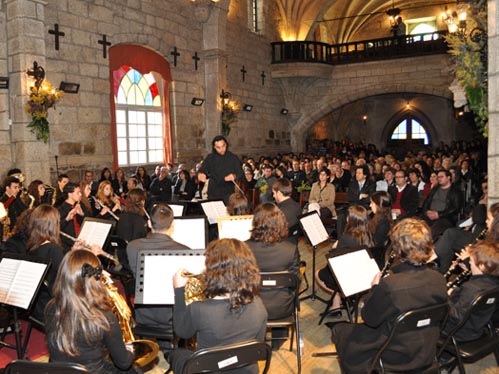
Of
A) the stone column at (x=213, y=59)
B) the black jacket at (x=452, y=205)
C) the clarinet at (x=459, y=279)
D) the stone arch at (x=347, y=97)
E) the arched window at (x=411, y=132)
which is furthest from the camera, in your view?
the arched window at (x=411, y=132)

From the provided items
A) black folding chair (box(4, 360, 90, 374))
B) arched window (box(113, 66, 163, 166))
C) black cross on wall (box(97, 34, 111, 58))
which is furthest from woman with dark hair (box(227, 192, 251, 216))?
arched window (box(113, 66, 163, 166))

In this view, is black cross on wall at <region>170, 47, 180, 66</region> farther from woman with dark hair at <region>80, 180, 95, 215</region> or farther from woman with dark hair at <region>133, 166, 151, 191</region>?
woman with dark hair at <region>80, 180, 95, 215</region>

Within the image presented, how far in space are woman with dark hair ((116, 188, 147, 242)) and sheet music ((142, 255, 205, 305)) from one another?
1966 mm

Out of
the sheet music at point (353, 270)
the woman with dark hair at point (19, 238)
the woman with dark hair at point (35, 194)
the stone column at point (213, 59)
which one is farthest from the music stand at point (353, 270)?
the stone column at point (213, 59)

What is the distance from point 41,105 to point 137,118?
3401 millimetres

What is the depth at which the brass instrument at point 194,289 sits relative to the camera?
2609mm

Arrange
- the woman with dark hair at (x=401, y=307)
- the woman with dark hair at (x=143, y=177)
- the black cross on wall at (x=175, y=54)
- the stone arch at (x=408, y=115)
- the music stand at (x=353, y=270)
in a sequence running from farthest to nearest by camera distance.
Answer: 1. the stone arch at (x=408, y=115)
2. the black cross on wall at (x=175, y=54)
3. the woman with dark hair at (x=143, y=177)
4. the music stand at (x=353, y=270)
5. the woman with dark hair at (x=401, y=307)

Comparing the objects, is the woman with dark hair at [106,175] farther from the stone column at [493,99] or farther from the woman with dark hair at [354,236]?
the stone column at [493,99]

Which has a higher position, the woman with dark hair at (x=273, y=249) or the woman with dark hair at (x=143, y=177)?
the woman with dark hair at (x=143, y=177)

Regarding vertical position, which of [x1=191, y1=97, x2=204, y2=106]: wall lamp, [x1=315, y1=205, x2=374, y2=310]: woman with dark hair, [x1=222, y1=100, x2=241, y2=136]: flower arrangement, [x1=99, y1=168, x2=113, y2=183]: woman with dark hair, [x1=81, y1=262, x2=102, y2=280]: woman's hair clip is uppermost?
[x1=191, y1=97, x2=204, y2=106]: wall lamp

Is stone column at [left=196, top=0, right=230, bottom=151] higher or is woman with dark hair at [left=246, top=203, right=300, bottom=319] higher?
stone column at [left=196, top=0, right=230, bottom=151]

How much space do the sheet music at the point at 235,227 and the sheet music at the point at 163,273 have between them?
1.30 m

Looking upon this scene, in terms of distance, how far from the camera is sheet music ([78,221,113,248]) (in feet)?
15.3

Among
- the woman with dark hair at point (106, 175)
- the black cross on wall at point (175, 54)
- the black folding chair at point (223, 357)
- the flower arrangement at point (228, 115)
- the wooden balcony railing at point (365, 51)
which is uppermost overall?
the wooden balcony railing at point (365, 51)
